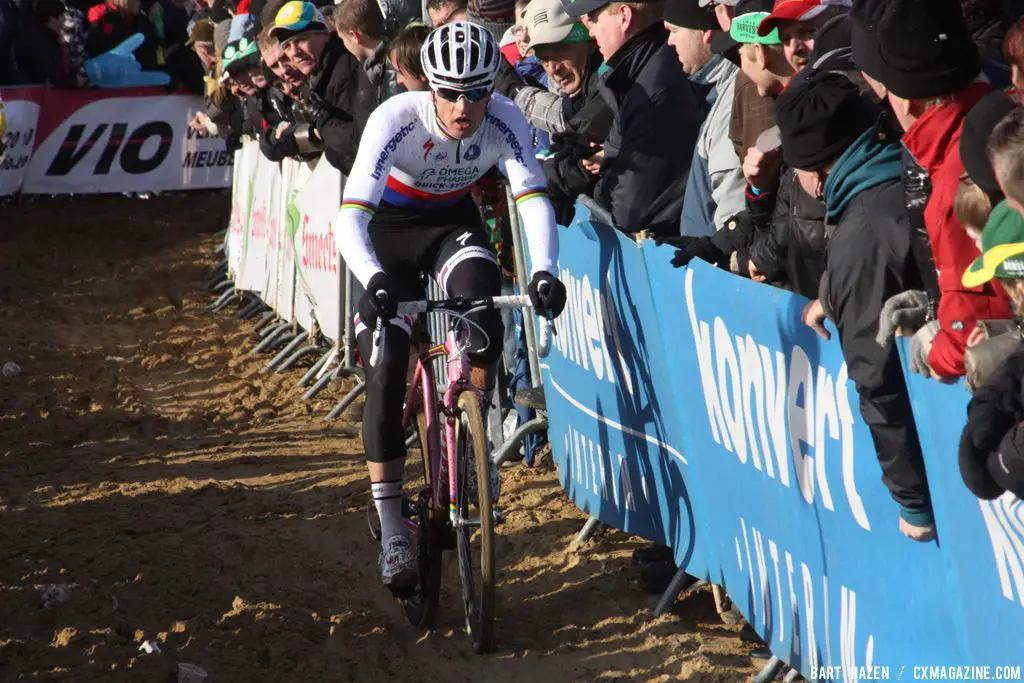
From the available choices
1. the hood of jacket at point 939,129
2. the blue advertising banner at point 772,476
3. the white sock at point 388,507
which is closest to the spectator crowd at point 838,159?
the hood of jacket at point 939,129

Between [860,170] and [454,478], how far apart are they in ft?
7.34

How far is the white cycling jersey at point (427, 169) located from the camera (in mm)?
5641

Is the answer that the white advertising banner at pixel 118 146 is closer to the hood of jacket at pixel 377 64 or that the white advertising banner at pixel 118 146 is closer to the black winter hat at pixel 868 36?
the hood of jacket at pixel 377 64

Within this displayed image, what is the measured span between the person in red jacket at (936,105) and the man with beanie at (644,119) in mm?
2198

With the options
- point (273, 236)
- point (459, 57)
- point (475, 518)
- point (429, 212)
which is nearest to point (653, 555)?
point (475, 518)

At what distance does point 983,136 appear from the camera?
345cm

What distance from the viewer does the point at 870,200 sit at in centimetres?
396

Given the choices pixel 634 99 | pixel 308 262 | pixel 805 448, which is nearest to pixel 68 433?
pixel 308 262

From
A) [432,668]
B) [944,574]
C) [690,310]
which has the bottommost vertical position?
[432,668]

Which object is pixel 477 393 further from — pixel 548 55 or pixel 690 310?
pixel 548 55

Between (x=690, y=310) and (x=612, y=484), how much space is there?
1.52 m

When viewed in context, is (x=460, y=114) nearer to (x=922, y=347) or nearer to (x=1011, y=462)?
(x=922, y=347)

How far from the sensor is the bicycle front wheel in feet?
17.7

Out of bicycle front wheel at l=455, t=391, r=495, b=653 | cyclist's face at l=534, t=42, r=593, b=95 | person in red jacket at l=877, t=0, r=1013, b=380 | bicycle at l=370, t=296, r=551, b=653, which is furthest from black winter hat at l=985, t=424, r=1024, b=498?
cyclist's face at l=534, t=42, r=593, b=95
